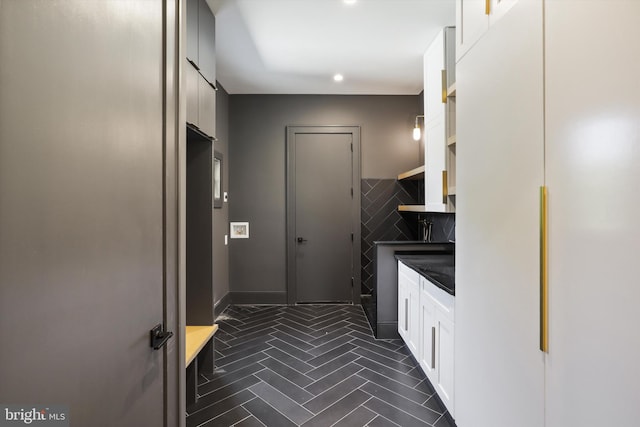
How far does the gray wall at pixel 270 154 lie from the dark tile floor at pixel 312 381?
35.2 inches

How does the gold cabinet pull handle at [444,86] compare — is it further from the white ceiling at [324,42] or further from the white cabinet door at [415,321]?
the white cabinet door at [415,321]

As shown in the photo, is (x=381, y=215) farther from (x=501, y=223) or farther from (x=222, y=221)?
(x=501, y=223)

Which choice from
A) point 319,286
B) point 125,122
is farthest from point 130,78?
point 319,286

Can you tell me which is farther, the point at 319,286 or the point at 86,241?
the point at 319,286

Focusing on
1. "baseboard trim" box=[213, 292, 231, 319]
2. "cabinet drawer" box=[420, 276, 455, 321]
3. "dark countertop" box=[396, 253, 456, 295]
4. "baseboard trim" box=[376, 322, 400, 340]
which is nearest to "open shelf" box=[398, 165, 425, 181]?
"dark countertop" box=[396, 253, 456, 295]

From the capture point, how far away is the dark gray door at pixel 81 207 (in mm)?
567

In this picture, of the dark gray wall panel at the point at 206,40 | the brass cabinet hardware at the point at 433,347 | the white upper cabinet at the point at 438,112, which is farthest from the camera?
the white upper cabinet at the point at 438,112

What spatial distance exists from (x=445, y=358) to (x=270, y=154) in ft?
10.9

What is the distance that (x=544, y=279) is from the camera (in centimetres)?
98

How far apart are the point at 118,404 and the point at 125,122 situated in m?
0.78

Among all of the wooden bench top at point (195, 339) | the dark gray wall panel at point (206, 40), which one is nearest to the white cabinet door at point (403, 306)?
the wooden bench top at point (195, 339)

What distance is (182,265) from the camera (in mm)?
1237

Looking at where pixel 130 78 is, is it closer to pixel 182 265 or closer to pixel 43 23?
pixel 43 23

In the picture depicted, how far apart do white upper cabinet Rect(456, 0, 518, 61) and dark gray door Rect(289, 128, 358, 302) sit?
273 centimetres
